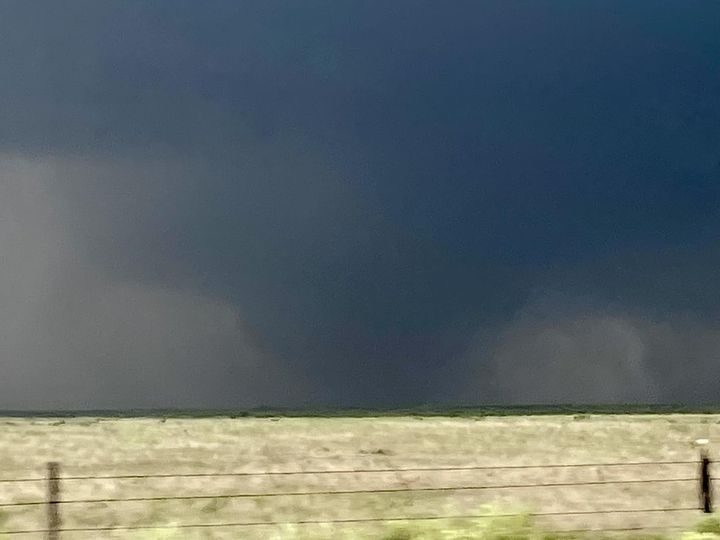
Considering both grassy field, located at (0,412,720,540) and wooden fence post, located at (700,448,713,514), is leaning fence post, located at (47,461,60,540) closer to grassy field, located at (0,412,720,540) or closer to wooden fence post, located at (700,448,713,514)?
grassy field, located at (0,412,720,540)

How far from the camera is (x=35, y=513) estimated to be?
19.2 metres

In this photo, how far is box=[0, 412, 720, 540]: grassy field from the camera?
15.5 metres

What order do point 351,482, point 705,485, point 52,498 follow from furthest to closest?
point 351,482 → point 705,485 → point 52,498

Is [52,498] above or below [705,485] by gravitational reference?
above

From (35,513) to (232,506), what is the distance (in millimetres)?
3830

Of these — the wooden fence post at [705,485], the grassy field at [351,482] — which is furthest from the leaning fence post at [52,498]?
the wooden fence post at [705,485]

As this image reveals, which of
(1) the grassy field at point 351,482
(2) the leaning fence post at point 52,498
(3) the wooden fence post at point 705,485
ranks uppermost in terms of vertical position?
(2) the leaning fence post at point 52,498

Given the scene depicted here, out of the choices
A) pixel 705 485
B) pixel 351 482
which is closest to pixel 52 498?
pixel 705 485

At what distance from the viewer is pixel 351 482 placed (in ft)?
89.9

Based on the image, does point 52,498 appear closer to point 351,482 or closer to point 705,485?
point 705,485

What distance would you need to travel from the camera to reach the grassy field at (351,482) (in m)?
15.5

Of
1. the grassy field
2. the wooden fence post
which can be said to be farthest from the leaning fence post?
the wooden fence post

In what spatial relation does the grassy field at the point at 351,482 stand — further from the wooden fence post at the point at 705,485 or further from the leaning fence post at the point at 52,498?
the leaning fence post at the point at 52,498

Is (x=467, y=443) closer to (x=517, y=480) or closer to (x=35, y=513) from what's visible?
(x=517, y=480)
